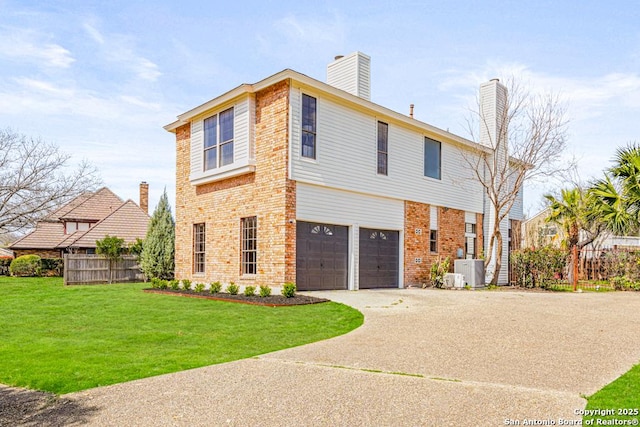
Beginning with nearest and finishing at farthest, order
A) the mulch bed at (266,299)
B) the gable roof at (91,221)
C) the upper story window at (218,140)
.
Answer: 1. the mulch bed at (266,299)
2. the upper story window at (218,140)
3. the gable roof at (91,221)

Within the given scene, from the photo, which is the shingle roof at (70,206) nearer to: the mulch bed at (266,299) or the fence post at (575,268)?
the mulch bed at (266,299)

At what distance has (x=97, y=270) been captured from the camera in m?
21.5

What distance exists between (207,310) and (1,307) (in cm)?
606

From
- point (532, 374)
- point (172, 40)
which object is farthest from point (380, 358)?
point (172, 40)

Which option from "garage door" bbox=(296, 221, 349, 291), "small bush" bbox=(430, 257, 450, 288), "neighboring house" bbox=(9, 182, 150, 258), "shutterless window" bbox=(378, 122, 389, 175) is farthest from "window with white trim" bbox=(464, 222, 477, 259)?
"neighboring house" bbox=(9, 182, 150, 258)

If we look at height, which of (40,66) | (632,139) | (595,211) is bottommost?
(595,211)

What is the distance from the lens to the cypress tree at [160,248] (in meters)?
20.8

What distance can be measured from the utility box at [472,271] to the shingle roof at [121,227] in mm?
17754

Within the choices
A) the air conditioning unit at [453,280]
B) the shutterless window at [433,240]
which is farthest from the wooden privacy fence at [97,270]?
the air conditioning unit at [453,280]

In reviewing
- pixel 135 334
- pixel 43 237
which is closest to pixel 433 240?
pixel 135 334

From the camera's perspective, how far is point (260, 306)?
1262cm

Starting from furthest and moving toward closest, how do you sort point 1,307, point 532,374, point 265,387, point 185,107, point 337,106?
point 185,107 < point 337,106 < point 1,307 < point 532,374 < point 265,387

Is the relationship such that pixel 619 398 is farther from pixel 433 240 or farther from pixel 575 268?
pixel 433 240

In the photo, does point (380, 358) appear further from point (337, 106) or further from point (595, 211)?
point (595, 211)
